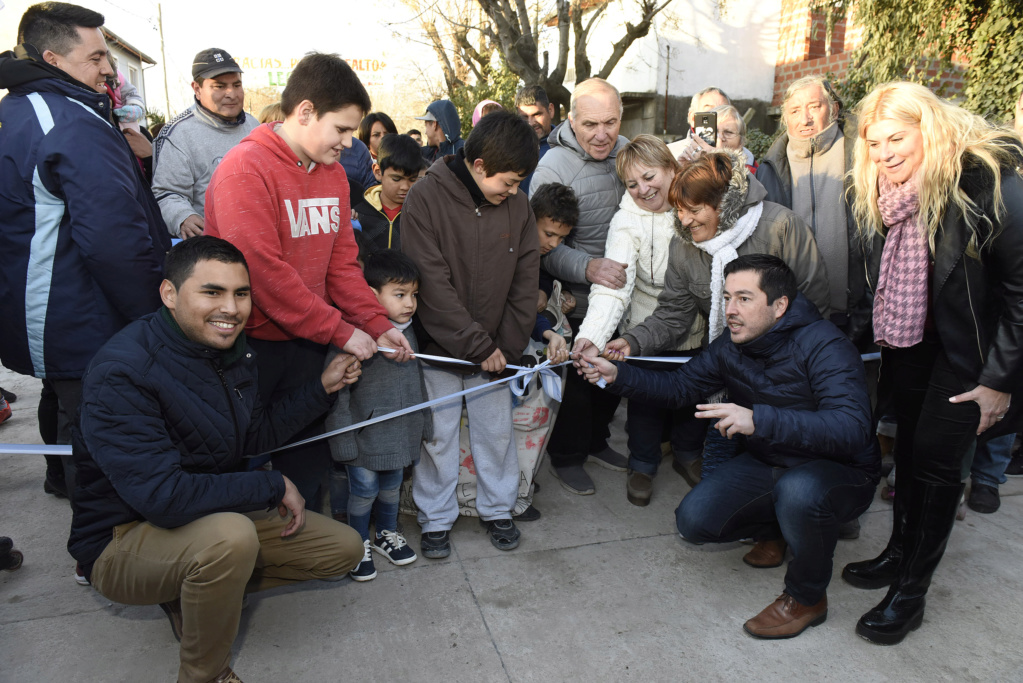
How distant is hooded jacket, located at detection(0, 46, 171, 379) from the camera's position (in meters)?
2.63

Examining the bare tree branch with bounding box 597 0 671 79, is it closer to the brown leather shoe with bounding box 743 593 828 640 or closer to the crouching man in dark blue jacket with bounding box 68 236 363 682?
the brown leather shoe with bounding box 743 593 828 640

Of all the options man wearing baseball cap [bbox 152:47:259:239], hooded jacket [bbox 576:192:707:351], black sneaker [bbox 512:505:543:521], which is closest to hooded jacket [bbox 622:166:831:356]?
hooded jacket [bbox 576:192:707:351]

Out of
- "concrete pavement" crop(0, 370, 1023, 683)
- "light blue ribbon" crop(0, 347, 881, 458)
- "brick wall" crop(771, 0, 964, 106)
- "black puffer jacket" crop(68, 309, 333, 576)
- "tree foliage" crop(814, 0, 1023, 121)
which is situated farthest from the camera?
"brick wall" crop(771, 0, 964, 106)

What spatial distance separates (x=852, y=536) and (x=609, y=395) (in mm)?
1464


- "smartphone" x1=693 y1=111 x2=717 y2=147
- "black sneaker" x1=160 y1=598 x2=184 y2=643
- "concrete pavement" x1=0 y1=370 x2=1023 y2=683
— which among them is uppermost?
"smartphone" x1=693 y1=111 x2=717 y2=147

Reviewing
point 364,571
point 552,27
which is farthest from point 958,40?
point 552,27

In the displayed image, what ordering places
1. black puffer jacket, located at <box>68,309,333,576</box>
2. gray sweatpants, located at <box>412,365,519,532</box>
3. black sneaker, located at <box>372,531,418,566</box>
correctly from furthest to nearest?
gray sweatpants, located at <box>412,365,519,532</box> → black sneaker, located at <box>372,531,418,566</box> → black puffer jacket, located at <box>68,309,333,576</box>

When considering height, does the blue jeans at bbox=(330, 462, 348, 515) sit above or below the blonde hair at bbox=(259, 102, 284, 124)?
below

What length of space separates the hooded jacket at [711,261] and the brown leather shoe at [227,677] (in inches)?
88.4

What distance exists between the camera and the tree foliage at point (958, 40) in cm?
623

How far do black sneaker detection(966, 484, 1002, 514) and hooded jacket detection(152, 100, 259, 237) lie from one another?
445 centimetres

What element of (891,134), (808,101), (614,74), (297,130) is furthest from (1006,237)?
(614,74)

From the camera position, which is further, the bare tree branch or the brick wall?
the bare tree branch

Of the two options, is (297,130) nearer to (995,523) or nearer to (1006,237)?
(1006,237)
